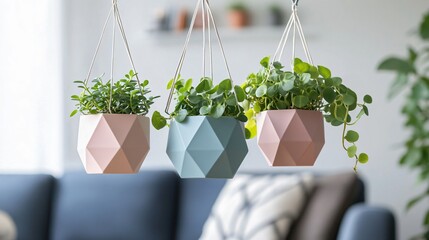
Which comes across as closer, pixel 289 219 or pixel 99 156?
pixel 99 156

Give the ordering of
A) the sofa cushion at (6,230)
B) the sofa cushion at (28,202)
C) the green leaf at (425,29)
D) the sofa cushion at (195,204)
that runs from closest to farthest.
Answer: the green leaf at (425,29)
the sofa cushion at (6,230)
the sofa cushion at (195,204)
the sofa cushion at (28,202)

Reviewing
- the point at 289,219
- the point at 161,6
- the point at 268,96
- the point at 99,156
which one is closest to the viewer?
the point at 99,156

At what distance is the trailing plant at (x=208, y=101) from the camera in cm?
165

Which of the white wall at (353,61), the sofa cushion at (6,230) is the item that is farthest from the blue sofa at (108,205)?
the sofa cushion at (6,230)

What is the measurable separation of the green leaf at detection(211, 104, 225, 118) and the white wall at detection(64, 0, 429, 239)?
2286mm

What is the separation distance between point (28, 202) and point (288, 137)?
7.56 feet

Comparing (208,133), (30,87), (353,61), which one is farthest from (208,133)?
(30,87)

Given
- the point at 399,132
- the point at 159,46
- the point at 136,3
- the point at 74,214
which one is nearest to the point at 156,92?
the point at 159,46

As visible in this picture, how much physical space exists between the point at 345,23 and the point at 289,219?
134 centimetres

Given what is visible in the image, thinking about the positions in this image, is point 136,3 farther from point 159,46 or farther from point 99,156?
point 99,156

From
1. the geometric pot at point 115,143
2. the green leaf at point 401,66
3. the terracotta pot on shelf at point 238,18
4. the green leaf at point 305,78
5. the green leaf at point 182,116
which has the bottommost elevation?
the terracotta pot on shelf at point 238,18

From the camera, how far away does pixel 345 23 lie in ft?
13.1

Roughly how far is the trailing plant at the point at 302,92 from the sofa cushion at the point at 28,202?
2195 mm

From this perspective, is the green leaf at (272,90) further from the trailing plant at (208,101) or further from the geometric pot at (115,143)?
the geometric pot at (115,143)
